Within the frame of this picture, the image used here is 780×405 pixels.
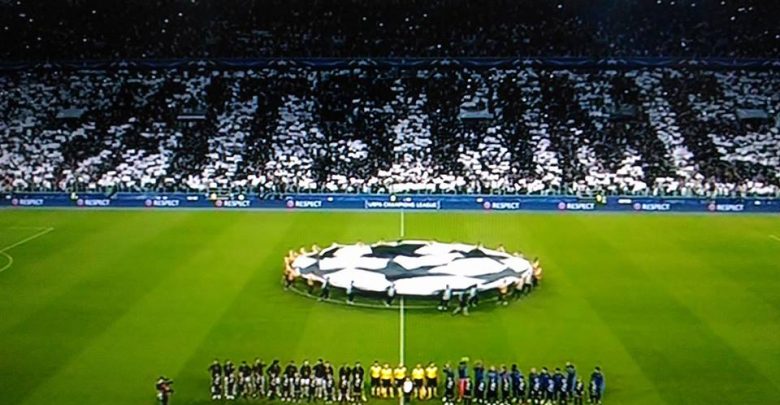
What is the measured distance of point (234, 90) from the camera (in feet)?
243

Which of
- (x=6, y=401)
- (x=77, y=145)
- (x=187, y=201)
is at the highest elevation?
(x=77, y=145)

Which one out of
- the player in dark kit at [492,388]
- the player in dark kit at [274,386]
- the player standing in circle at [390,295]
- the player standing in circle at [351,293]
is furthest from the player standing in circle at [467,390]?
the player standing in circle at [351,293]

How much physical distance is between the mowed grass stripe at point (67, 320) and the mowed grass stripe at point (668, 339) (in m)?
17.9

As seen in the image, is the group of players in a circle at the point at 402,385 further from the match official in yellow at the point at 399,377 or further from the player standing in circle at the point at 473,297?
the player standing in circle at the point at 473,297

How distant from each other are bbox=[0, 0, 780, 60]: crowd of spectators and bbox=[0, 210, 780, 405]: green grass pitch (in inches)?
969

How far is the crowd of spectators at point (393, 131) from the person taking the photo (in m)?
61.1

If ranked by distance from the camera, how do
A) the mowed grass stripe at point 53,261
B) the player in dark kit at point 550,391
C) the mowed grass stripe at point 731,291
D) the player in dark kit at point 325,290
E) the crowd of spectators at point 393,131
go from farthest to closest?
the crowd of spectators at point 393,131 → the player in dark kit at point 325,290 → the mowed grass stripe at point 53,261 → the mowed grass stripe at point 731,291 → the player in dark kit at point 550,391

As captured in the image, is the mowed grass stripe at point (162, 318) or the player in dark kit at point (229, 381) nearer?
the player in dark kit at point (229, 381)

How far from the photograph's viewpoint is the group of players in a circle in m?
26.3

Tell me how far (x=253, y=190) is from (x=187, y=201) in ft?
14.0

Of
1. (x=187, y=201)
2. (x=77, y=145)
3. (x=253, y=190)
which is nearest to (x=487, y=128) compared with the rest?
(x=253, y=190)

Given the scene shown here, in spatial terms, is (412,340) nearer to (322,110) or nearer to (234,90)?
(322,110)

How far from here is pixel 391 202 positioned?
57469 mm

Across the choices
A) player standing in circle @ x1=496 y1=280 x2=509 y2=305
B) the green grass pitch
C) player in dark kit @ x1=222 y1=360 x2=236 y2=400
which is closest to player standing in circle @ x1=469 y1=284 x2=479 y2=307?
the green grass pitch
